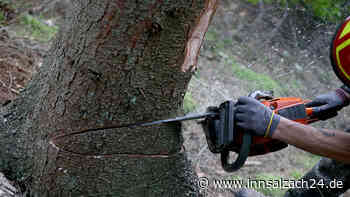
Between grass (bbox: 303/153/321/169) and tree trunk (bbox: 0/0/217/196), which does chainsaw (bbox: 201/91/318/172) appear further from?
grass (bbox: 303/153/321/169)

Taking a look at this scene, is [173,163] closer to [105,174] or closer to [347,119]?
[105,174]

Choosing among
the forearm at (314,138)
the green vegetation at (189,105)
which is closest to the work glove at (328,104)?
the forearm at (314,138)

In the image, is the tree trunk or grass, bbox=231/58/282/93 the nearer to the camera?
the tree trunk

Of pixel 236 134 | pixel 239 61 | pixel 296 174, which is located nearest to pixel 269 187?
pixel 296 174

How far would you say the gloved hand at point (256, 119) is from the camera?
5.74 feet

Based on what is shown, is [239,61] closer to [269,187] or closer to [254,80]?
[254,80]

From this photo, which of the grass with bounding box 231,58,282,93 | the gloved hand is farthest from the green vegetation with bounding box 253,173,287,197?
the grass with bounding box 231,58,282,93

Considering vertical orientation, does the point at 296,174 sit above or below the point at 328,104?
below

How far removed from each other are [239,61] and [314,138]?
4.48m

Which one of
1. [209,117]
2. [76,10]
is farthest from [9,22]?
[209,117]

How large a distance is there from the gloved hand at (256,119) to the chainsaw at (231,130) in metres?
0.04

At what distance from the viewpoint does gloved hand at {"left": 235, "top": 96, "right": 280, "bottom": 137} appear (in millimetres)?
1750

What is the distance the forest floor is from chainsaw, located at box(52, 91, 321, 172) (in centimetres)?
99

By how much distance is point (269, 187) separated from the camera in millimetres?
3273
